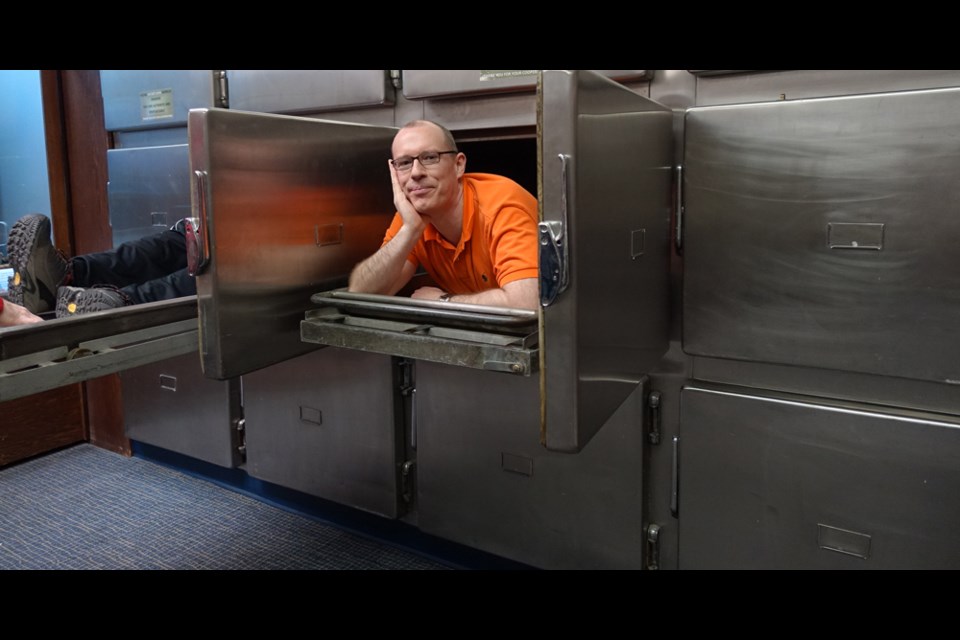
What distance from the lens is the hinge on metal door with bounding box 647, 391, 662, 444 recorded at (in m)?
1.76

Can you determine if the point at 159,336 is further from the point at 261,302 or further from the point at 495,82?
the point at 495,82

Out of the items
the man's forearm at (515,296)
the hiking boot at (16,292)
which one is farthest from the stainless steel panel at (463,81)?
the hiking boot at (16,292)

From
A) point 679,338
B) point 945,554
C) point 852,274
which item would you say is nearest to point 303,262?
point 679,338

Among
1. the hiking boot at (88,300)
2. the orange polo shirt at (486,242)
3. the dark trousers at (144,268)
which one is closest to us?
the orange polo shirt at (486,242)

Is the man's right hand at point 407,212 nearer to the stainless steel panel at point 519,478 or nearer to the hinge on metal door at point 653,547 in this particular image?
the stainless steel panel at point 519,478

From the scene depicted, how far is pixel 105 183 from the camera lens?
2.96m

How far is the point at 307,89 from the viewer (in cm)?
229

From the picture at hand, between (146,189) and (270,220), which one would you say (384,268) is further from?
(146,189)

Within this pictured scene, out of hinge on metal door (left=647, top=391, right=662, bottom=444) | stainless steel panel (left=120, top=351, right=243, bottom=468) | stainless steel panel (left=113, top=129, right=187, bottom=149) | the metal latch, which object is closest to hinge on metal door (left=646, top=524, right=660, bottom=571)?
hinge on metal door (left=647, top=391, right=662, bottom=444)

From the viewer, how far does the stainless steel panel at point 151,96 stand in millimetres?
2559

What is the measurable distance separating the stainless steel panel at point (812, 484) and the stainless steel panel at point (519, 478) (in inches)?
6.1

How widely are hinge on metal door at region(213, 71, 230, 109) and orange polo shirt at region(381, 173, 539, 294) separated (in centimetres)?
86

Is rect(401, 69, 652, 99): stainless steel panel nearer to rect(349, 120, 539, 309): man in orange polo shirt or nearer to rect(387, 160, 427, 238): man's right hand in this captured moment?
rect(349, 120, 539, 309): man in orange polo shirt

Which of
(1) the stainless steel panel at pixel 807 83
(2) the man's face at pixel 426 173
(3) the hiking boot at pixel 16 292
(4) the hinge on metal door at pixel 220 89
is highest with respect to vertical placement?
(4) the hinge on metal door at pixel 220 89
